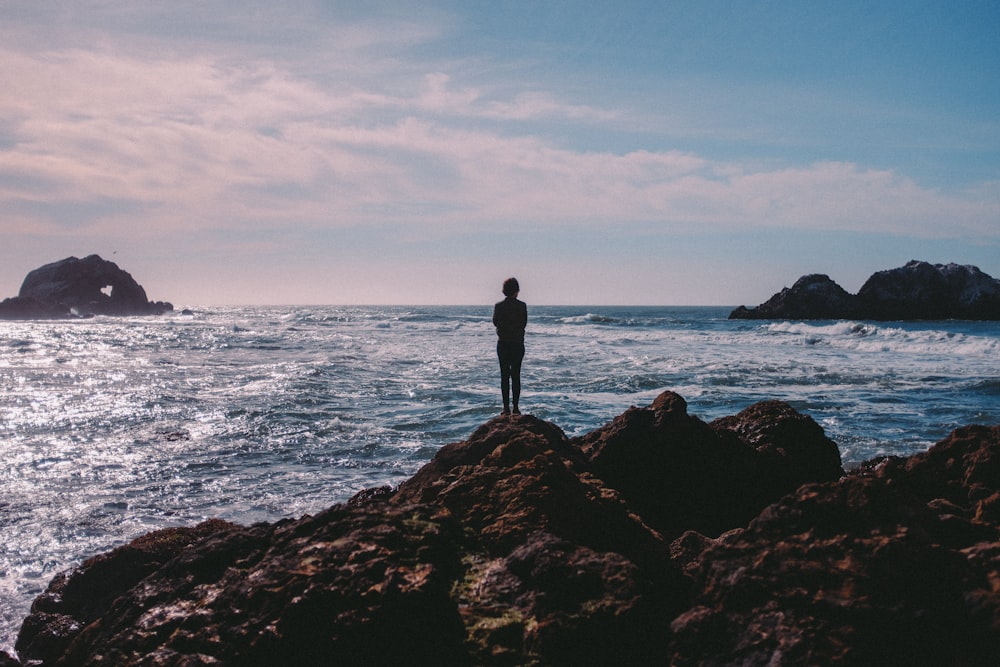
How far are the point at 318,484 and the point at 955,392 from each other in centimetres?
1583

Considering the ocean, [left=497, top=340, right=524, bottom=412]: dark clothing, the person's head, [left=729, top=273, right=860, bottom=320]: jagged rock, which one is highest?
[left=729, top=273, right=860, bottom=320]: jagged rock

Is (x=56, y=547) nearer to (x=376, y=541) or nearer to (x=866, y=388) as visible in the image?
(x=376, y=541)

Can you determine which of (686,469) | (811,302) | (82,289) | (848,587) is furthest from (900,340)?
(82,289)

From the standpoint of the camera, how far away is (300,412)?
13.6 meters

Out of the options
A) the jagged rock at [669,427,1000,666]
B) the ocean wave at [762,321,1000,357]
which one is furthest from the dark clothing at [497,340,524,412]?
the ocean wave at [762,321,1000,357]

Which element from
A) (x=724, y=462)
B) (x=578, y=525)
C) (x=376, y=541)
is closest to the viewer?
(x=376, y=541)

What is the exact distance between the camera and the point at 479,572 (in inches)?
129

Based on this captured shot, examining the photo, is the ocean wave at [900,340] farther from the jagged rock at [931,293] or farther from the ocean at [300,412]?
the jagged rock at [931,293]

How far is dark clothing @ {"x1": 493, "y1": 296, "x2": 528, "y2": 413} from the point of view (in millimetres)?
8883

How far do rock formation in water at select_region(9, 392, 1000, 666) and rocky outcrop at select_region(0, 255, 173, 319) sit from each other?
103935 mm

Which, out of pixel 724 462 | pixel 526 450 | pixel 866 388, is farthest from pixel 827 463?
pixel 866 388

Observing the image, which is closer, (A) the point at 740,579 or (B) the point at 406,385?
(A) the point at 740,579

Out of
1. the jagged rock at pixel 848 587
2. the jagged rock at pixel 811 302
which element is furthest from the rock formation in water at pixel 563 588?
the jagged rock at pixel 811 302

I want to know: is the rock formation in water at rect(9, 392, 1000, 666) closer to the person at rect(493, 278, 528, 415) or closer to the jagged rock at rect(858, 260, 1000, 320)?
the person at rect(493, 278, 528, 415)
